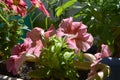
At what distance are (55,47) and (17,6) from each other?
0.25 m

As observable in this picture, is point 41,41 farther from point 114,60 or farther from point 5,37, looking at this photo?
point 5,37

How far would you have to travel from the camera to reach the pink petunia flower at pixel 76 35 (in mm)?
750

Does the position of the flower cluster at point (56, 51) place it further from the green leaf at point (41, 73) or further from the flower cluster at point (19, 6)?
the flower cluster at point (19, 6)

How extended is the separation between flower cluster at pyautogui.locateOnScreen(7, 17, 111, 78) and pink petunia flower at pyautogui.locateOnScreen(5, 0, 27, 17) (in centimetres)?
18

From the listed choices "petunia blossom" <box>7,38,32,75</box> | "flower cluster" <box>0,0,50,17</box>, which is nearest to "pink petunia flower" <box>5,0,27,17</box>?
"flower cluster" <box>0,0,50,17</box>

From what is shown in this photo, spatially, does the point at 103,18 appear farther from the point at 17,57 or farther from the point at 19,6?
the point at 17,57

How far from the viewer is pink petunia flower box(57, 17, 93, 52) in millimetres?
750

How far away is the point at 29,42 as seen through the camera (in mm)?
801

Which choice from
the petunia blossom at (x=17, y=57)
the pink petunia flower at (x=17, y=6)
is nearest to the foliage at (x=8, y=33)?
the pink petunia flower at (x=17, y=6)

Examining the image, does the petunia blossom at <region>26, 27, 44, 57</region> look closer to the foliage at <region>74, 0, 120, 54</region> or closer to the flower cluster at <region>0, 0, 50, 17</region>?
the flower cluster at <region>0, 0, 50, 17</region>

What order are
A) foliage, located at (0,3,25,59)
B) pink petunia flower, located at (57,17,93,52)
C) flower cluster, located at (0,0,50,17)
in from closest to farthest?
pink petunia flower, located at (57,17,93,52), flower cluster, located at (0,0,50,17), foliage, located at (0,3,25,59)

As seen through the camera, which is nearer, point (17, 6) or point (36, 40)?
point (36, 40)

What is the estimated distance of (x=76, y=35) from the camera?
0.75 meters

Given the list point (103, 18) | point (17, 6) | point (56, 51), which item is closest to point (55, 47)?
point (56, 51)
